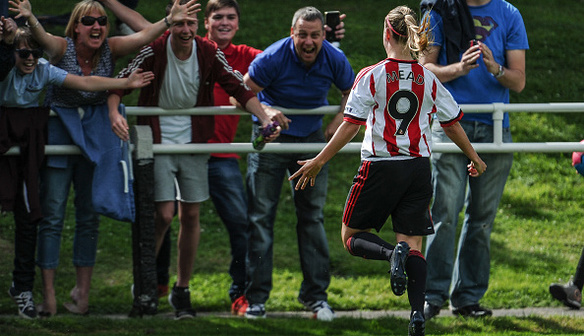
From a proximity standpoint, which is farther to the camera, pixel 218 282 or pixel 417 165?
pixel 218 282

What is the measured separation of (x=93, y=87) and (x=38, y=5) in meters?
11.1

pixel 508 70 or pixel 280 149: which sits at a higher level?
pixel 508 70

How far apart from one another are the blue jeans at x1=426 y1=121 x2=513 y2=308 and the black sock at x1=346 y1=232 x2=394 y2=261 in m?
1.34

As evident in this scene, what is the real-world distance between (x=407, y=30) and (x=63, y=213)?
2.87m

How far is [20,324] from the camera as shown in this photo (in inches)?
260

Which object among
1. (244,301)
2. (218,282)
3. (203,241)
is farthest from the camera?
(203,241)

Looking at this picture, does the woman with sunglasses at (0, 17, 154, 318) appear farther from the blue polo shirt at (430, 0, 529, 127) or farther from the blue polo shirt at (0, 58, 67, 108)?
the blue polo shirt at (430, 0, 529, 127)

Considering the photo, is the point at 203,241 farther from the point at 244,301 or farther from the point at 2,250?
the point at 244,301

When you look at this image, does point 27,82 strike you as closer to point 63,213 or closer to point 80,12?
point 80,12

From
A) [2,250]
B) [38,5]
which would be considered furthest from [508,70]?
[38,5]

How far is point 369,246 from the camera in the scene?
18.7ft

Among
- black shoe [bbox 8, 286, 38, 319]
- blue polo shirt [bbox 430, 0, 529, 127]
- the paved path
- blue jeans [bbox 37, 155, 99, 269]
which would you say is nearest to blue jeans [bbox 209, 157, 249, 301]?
the paved path

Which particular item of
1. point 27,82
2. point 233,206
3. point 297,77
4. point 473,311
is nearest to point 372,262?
point 233,206

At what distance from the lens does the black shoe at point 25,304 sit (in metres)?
6.81
